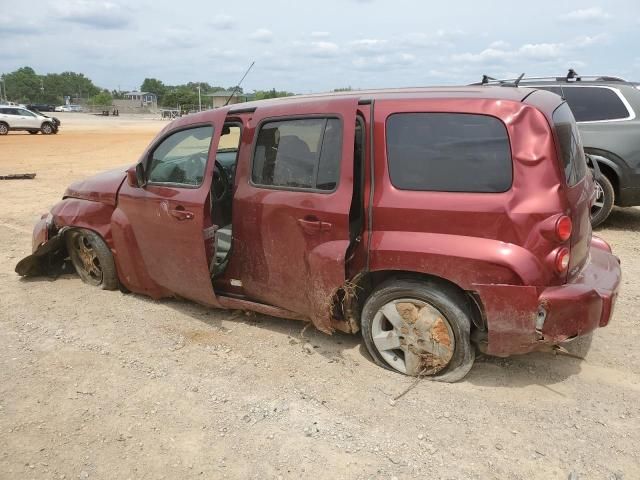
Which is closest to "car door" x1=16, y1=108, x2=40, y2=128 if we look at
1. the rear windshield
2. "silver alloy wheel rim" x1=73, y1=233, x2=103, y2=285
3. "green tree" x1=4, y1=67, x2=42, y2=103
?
"silver alloy wheel rim" x1=73, y1=233, x2=103, y2=285

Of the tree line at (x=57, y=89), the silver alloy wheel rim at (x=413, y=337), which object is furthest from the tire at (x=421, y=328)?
the tree line at (x=57, y=89)

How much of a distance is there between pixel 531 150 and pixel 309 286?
165cm

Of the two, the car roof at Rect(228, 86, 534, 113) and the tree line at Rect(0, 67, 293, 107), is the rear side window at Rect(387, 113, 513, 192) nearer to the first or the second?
the car roof at Rect(228, 86, 534, 113)

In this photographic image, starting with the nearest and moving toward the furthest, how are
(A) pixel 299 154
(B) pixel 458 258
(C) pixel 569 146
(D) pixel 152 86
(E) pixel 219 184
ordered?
(B) pixel 458 258 → (C) pixel 569 146 → (A) pixel 299 154 → (E) pixel 219 184 → (D) pixel 152 86

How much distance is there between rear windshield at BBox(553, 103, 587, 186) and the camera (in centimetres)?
311

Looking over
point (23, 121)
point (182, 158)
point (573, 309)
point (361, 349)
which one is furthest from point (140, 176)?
point (23, 121)

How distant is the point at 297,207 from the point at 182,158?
139cm

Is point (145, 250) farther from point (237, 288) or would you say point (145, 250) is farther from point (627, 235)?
point (627, 235)

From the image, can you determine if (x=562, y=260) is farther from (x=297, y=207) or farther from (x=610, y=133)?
(x=610, y=133)

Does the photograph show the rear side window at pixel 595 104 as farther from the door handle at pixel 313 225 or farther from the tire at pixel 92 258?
the tire at pixel 92 258

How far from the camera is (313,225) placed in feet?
11.6

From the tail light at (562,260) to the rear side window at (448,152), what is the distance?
1.56 ft

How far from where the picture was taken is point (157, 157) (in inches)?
179

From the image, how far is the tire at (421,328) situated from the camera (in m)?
3.27
